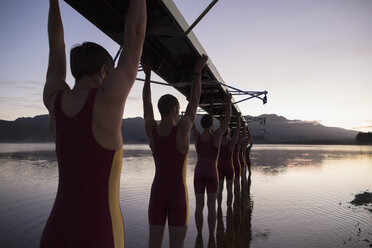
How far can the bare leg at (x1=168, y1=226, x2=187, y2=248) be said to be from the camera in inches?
114

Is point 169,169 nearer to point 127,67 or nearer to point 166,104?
point 166,104

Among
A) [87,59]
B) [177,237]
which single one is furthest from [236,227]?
[87,59]

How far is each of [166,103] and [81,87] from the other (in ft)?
5.53

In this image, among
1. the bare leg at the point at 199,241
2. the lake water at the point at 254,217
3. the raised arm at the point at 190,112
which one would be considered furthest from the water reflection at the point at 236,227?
the raised arm at the point at 190,112

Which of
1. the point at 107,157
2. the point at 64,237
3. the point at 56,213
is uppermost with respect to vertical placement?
the point at 107,157

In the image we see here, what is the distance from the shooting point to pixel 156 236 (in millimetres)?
2979

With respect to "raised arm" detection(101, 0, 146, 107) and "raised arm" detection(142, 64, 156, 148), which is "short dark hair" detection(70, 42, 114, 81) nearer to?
"raised arm" detection(101, 0, 146, 107)

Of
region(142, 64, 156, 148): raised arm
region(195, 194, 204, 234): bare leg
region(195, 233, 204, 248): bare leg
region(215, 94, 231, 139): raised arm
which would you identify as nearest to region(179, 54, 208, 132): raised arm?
region(142, 64, 156, 148): raised arm

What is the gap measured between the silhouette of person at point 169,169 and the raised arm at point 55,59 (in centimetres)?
150

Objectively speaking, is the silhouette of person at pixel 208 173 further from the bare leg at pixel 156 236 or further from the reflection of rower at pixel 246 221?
the bare leg at pixel 156 236

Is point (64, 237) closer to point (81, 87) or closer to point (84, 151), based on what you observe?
point (84, 151)

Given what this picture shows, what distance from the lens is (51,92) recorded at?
144 cm

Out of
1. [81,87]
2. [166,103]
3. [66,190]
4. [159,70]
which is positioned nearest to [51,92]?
[81,87]

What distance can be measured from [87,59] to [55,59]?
Answer: 0.32 m
